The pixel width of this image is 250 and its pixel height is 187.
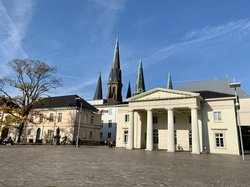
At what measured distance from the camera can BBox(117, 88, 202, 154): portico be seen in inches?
1246

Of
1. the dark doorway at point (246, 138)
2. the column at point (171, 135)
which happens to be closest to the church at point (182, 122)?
the column at point (171, 135)

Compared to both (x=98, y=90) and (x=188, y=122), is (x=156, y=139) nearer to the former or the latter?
(x=188, y=122)

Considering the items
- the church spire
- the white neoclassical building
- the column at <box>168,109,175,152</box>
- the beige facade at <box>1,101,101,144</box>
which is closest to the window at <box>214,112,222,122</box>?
the white neoclassical building

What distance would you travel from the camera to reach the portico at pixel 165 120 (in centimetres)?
Answer: 3166

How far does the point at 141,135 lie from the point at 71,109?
1736 cm

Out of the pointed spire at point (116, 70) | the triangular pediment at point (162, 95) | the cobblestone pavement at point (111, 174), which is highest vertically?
the pointed spire at point (116, 70)

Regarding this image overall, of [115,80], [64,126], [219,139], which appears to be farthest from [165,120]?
[115,80]

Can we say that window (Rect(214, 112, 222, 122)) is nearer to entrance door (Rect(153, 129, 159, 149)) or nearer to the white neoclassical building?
the white neoclassical building

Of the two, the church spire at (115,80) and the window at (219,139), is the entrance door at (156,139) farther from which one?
the church spire at (115,80)

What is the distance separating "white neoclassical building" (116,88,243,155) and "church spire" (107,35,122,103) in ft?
158

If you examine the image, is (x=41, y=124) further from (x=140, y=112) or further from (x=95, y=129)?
(x=140, y=112)

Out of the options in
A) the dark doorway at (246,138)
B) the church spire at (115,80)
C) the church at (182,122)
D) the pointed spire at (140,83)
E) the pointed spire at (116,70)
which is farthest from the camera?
the pointed spire at (140,83)

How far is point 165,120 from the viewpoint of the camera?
128 feet

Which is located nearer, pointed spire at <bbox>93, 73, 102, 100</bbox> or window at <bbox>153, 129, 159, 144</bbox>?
window at <bbox>153, 129, 159, 144</bbox>
